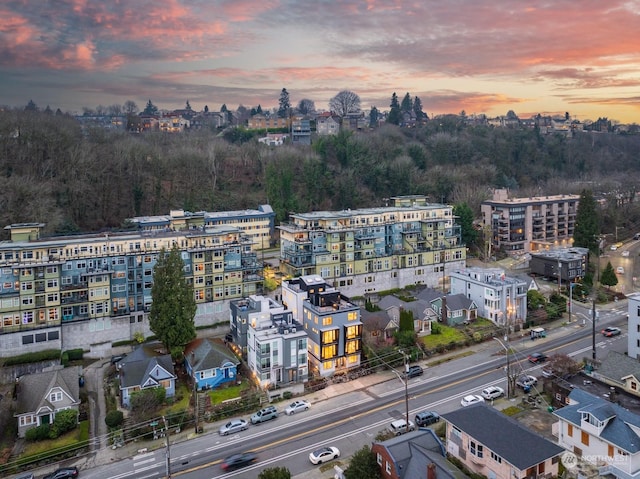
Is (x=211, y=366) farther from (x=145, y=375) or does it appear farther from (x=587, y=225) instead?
(x=587, y=225)

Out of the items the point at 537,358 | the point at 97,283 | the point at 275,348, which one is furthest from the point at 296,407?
the point at 97,283

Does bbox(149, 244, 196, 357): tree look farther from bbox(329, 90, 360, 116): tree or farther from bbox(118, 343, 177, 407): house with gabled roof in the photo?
bbox(329, 90, 360, 116): tree

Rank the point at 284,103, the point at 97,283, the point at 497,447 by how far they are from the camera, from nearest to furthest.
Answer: the point at 497,447 < the point at 97,283 < the point at 284,103

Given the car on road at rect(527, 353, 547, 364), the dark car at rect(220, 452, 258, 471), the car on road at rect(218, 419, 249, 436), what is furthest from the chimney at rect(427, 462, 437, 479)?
the car on road at rect(527, 353, 547, 364)

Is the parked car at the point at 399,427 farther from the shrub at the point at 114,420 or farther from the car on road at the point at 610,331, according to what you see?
the car on road at the point at 610,331

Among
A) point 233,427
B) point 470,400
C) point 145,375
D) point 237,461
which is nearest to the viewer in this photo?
point 237,461

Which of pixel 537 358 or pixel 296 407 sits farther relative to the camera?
pixel 537 358

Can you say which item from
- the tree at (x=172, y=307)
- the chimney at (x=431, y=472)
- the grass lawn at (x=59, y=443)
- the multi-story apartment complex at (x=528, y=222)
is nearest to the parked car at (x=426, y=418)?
the chimney at (x=431, y=472)
